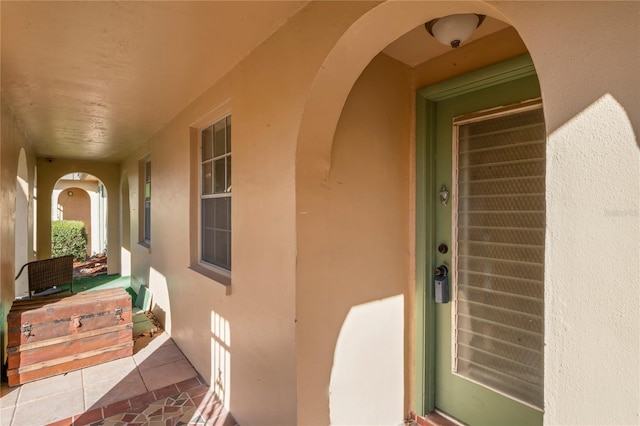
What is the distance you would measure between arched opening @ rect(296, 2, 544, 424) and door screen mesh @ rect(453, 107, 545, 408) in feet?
1.10

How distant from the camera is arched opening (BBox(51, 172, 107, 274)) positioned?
40.6 feet

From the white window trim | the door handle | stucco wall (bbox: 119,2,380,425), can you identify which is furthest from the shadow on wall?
the door handle

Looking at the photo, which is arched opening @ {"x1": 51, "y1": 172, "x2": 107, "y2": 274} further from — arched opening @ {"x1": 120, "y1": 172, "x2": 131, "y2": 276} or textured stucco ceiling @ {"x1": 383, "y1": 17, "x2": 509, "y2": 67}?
textured stucco ceiling @ {"x1": 383, "y1": 17, "x2": 509, "y2": 67}

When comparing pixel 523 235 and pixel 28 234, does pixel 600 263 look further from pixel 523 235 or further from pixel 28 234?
pixel 28 234

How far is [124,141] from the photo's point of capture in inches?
207

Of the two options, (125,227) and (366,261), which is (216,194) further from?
(125,227)

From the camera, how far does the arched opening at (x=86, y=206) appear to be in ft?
40.6

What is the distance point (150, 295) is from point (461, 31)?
519cm

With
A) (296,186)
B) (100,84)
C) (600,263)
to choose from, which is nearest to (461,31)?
(296,186)

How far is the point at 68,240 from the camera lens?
10.4 metres

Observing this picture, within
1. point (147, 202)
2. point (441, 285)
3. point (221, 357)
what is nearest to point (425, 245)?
point (441, 285)

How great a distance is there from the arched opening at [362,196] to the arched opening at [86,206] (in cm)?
1319

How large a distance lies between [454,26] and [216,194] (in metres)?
Result: 2.33

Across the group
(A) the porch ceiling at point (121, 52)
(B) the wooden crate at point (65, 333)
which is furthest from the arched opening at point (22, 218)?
(B) the wooden crate at point (65, 333)
